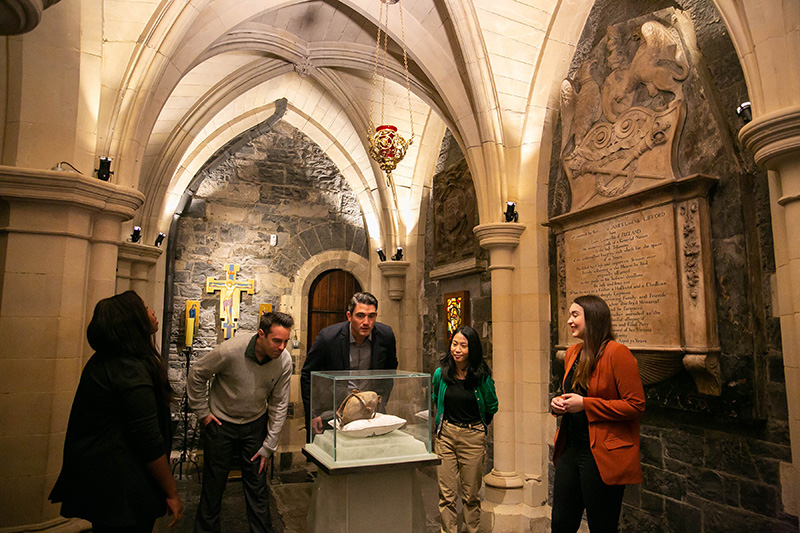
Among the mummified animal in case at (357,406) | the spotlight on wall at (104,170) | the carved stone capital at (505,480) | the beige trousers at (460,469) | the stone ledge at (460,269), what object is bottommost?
the carved stone capital at (505,480)

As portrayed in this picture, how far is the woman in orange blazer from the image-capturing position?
88.0 inches

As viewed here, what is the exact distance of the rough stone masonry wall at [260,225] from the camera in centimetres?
746

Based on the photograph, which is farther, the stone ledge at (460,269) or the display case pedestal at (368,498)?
the stone ledge at (460,269)

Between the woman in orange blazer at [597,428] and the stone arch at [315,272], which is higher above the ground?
the stone arch at [315,272]

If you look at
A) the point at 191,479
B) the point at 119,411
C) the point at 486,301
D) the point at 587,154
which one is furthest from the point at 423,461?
the point at 191,479

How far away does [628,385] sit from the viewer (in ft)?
7.42

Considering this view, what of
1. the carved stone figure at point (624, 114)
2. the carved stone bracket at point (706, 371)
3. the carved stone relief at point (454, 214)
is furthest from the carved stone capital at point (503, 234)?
the carved stone bracket at point (706, 371)

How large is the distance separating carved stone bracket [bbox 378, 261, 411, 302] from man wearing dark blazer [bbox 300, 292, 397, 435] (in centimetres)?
459

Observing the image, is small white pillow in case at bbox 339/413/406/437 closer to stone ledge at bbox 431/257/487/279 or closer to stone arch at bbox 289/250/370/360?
stone ledge at bbox 431/257/487/279

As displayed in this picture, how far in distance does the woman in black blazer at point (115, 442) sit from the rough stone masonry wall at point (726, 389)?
2988 mm

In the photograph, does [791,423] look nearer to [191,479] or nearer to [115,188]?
[115,188]

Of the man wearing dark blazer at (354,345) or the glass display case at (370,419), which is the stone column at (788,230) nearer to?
the glass display case at (370,419)

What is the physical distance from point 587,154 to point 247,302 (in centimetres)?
513

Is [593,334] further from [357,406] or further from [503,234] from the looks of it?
[503,234]
